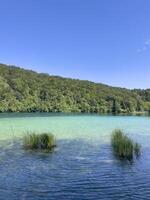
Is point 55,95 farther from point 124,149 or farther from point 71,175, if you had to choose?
point 71,175

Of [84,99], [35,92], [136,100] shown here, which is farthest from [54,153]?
[136,100]

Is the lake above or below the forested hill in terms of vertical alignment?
below

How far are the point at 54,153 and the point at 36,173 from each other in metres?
5.66

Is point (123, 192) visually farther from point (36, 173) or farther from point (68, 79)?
point (68, 79)

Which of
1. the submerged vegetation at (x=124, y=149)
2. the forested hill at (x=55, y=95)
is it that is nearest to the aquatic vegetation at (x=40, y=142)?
the submerged vegetation at (x=124, y=149)

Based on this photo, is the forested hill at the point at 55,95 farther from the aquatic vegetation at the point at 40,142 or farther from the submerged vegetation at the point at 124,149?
the submerged vegetation at the point at 124,149

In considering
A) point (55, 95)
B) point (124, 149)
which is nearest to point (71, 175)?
point (124, 149)

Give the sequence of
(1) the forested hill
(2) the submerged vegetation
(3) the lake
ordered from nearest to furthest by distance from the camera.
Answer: (3) the lake → (2) the submerged vegetation → (1) the forested hill

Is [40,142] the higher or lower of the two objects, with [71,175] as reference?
higher

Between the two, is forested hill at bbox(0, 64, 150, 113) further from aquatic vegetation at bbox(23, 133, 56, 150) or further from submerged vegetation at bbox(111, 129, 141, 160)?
submerged vegetation at bbox(111, 129, 141, 160)

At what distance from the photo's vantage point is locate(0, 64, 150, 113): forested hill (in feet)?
386

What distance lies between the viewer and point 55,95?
13312 centimetres

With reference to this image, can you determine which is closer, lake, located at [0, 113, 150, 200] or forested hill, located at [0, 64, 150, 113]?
lake, located at [0, 113, 150, 200]

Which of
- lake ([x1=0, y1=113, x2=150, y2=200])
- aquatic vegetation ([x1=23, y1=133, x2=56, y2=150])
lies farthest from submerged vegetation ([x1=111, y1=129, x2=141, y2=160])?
aquatic vegetation ([x1=23, y1=133, x2=56, y2=150])
